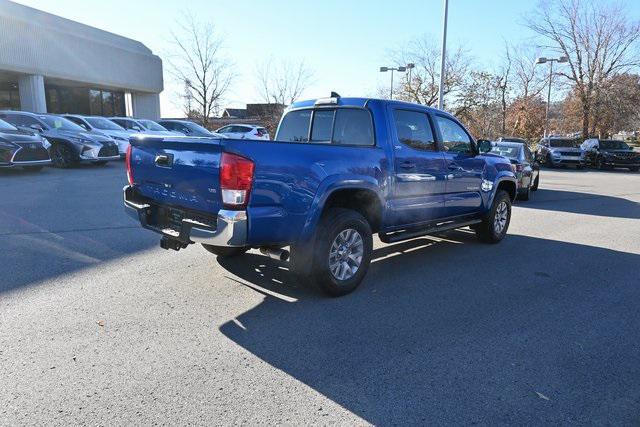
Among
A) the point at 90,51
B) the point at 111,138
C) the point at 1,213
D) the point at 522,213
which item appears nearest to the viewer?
the point at 1,213

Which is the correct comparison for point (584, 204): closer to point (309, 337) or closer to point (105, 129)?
point (309, 337)

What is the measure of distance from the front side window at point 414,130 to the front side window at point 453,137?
0.30m

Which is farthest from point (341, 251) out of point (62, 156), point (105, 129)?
point (105, 129)

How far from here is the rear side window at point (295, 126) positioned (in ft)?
19.3

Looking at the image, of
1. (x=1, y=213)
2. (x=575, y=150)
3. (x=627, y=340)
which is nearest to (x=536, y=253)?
(x=627, y=340)

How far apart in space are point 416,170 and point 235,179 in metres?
2.49

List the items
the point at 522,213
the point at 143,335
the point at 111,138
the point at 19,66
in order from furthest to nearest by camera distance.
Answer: the point at 19,66 → the point at 111,138 → the point at 522,213 → the point at 143,335

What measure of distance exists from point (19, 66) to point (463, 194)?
2995 centimetres

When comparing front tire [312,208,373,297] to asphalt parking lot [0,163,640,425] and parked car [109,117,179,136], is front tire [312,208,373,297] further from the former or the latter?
parked car [109,117,179,136]

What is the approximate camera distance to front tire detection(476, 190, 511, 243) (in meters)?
7.07

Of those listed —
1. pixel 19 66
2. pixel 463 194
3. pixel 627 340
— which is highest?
pixel 19 66

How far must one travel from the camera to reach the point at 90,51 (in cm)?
3269

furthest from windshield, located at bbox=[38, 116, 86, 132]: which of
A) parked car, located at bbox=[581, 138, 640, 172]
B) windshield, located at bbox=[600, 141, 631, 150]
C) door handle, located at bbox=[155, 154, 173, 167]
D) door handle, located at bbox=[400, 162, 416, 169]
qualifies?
windshield, located at bbox=[600, 141, 631, 150]

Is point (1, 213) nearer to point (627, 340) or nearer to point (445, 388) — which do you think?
point (445, 388)
